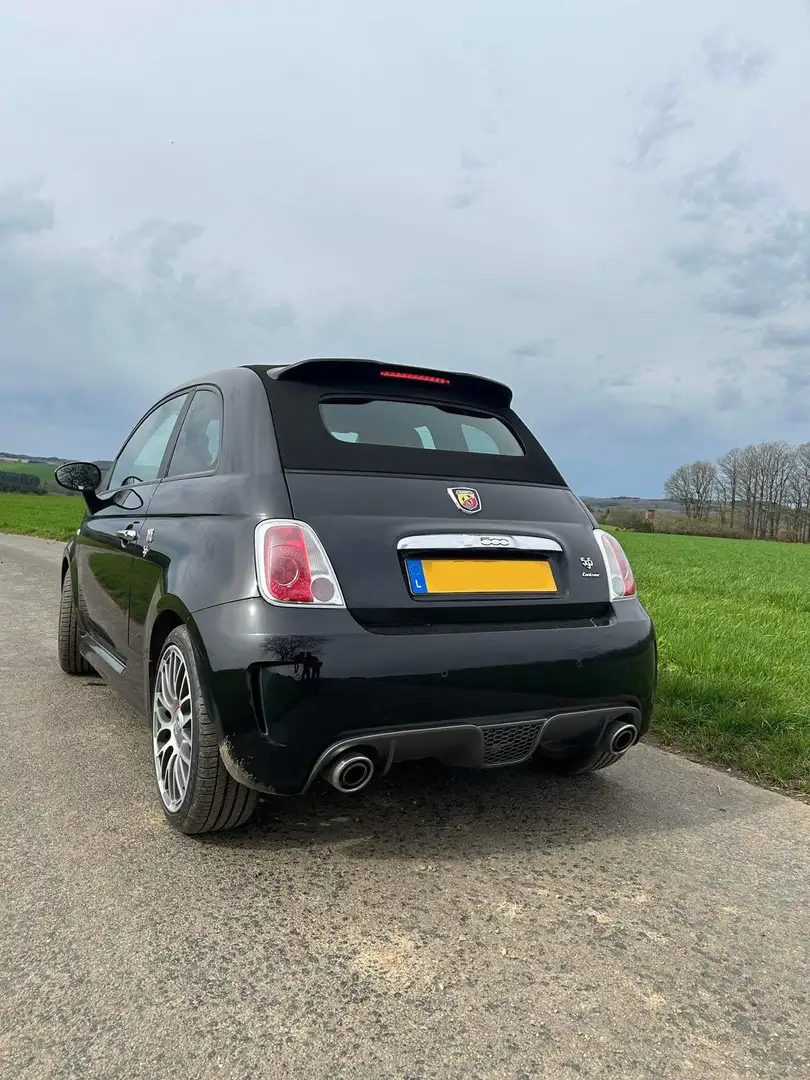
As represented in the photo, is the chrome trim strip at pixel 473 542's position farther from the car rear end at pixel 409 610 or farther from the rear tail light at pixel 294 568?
the rear tail light at pixel 294 568

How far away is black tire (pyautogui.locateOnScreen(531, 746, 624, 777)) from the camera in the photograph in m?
3.04

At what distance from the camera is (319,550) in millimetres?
2500

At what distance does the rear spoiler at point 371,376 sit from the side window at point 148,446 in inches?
33.1

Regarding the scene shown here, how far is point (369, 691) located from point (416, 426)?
1.18 meters

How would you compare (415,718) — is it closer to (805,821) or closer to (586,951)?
(586,951)

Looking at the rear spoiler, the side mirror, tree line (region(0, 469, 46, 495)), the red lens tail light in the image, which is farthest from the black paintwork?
tree line (region(0, 469, 46, 495))

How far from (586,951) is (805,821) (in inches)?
60.4

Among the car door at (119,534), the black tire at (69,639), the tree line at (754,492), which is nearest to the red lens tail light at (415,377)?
the car door at (119,534)

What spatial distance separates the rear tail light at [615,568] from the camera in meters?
3.03

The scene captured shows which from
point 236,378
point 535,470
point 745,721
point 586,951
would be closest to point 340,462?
point 236,378

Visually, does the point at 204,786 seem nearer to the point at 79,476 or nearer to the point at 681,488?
the point at 79,476

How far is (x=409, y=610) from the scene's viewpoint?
2543 mm

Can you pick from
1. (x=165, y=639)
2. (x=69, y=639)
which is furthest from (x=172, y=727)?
(x=69, y=639)

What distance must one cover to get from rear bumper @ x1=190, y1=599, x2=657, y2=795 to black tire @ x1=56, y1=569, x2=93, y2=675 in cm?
268
